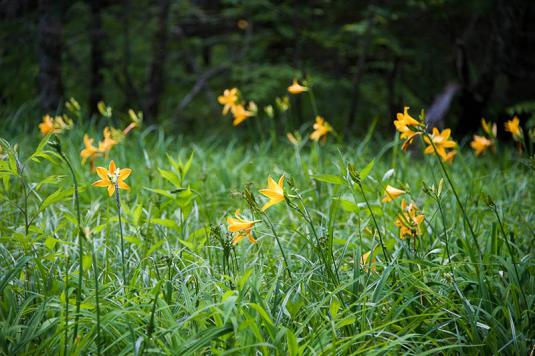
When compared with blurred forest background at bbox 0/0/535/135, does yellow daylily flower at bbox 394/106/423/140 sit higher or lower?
higher

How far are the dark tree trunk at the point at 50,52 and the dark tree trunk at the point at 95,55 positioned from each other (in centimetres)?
56

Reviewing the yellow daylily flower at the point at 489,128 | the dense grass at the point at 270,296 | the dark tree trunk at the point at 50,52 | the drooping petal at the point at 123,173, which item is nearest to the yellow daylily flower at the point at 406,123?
the dense grass at the point at 270,296

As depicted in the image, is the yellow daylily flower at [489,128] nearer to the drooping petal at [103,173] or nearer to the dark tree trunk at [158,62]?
the drooping petal at [103,173]

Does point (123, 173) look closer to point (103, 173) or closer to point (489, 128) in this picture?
point (103, 173)

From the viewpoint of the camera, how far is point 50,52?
5125 mm

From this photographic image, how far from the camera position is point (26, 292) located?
5.37 feet

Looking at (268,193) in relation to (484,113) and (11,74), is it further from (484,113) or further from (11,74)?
(11,74)

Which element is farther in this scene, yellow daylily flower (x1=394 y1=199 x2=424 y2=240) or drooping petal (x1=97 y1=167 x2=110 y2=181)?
yellow daylily flower (x1=394 y1=199 x2=424 y2=240)

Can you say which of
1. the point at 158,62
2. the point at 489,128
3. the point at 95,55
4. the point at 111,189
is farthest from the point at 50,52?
the point at 489,128

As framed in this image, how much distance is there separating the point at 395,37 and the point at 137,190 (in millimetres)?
4339

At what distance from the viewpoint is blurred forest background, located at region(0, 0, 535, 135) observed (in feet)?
17.6

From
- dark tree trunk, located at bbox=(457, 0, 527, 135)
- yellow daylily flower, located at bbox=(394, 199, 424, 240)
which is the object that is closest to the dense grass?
yellow daylily flower, located at bbox=(394, 199, 424, 240)

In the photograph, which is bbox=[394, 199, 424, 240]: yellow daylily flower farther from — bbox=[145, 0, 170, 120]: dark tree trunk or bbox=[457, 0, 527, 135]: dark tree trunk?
bbox=[145, 0, 170, 120]: dark tree trunk

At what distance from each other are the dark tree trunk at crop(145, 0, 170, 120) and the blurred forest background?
0.01 meters
